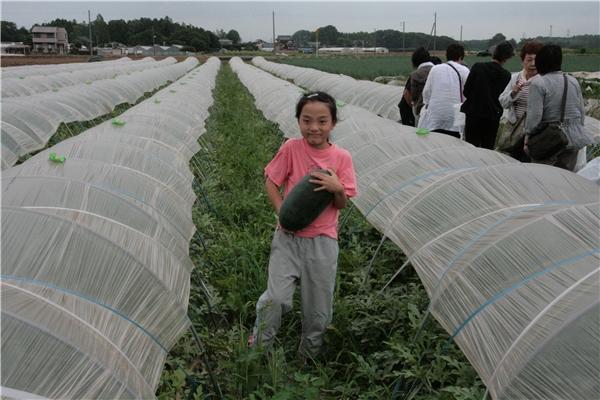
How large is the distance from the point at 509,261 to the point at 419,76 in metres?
4.76

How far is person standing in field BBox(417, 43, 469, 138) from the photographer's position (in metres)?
6.28

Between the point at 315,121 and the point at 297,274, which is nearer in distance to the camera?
the point at 315,121

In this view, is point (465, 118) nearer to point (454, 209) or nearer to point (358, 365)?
point (454, 209)

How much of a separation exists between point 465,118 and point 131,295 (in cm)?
490

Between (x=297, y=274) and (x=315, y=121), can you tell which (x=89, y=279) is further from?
(x=315, y=121)

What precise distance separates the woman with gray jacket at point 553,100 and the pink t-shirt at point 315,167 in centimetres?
275

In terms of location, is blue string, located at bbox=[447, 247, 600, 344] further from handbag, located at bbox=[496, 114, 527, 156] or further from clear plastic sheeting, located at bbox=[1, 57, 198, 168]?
clear plastic sheeting, located at bbox=[1, 57, 198, 168]

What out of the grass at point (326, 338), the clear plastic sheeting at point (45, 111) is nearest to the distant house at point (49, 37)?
the clear plastic sheeting at point (45, 111)

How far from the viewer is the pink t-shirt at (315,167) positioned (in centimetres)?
305

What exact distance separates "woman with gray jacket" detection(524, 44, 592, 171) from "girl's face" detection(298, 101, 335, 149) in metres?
2.85

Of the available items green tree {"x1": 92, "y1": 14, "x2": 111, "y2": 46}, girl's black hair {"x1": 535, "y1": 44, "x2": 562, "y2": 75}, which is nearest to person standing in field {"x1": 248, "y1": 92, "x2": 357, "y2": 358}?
girl's black hair {"x1": 535, "y1": 44, "x2": 562, "y2": 75}

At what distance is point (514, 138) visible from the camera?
5.58 metres

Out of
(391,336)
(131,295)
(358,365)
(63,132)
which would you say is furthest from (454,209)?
(63,132)

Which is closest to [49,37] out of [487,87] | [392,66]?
[392,66]
